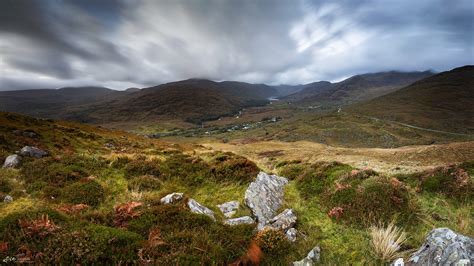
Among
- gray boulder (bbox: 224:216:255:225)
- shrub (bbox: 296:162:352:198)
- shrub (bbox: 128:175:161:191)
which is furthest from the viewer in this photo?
shrub (bbox: 128:175:161:191)

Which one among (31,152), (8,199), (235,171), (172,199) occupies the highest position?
(31,152)

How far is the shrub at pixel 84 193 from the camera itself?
1159 centimetres

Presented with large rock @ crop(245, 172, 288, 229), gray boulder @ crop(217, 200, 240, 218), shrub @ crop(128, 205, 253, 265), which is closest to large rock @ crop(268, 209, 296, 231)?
large rock @ crop(245, 172, 288, 229)

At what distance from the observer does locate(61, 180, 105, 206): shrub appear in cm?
1159

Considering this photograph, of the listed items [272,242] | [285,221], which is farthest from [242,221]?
[272,242]

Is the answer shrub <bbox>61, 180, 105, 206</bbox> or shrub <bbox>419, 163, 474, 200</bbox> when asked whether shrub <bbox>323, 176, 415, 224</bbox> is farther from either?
shrub <bbox>61, 180, 105, 206</bbox>

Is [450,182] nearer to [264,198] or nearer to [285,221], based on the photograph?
[264,198]

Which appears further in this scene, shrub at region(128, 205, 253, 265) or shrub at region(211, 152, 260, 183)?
shrub at region(211, 152, 260, 183)

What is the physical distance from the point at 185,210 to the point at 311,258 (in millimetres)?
4221

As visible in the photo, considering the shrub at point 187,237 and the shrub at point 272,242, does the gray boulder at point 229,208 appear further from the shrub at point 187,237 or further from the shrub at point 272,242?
the shrub at point 272,242

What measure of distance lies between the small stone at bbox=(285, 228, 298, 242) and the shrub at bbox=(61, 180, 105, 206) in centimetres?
838

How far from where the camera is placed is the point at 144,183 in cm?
1449

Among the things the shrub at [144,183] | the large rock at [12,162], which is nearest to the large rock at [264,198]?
the shrub at [144,183]

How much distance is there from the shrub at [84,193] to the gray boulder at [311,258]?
921 cm
